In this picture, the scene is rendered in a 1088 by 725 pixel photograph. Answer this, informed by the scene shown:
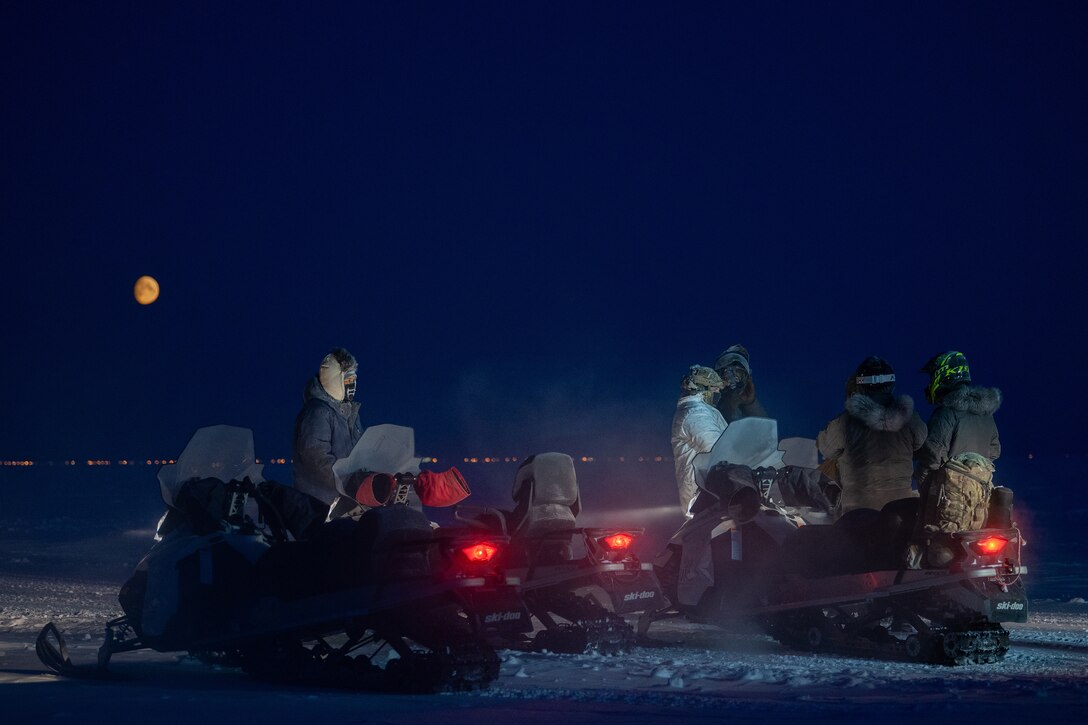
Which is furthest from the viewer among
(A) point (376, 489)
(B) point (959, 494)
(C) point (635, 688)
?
(B) point (959, 494)

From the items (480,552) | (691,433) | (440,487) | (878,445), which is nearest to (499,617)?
(480,552)

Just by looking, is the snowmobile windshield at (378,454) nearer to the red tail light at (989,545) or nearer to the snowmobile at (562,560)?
the snowmobile at (562,560)

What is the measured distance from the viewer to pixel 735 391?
34.6 ft

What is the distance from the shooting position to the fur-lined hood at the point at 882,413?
8742 millimetres

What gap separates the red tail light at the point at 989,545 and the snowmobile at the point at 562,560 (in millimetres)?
2345

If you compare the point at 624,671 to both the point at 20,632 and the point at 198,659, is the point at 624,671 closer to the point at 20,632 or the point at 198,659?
the point at 198,659

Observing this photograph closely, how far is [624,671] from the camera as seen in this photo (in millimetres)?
7566

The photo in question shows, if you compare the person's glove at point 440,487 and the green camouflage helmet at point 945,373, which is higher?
the green camouflage helmet at point 945,373

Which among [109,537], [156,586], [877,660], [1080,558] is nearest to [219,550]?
[156,586]

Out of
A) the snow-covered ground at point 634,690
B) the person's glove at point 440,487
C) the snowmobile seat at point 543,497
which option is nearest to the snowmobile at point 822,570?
the snow-covered ground at point 634,690

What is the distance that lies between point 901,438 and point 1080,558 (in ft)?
41.5

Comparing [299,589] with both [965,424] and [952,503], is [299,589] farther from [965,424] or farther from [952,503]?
[965,424]

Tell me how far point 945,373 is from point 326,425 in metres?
4.33

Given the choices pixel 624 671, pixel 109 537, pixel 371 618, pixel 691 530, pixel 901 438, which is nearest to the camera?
pixel 371 618
